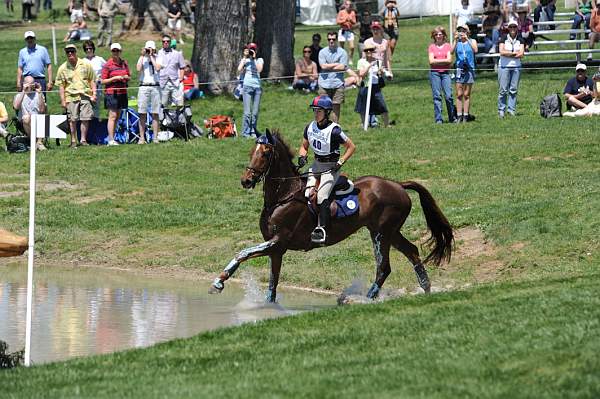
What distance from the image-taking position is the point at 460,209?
22.3 m

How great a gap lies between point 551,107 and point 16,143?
11.5 m

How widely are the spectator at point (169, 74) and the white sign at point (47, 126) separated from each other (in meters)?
15.0

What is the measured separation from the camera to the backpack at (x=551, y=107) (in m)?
29.6

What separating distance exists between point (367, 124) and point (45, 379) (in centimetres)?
1838

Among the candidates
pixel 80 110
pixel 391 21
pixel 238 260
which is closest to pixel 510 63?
pixel 80 110

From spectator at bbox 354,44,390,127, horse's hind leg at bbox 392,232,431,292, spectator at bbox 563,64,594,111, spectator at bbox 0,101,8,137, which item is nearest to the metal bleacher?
spectator at bbox 563,64,594,111

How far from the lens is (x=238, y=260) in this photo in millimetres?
17125

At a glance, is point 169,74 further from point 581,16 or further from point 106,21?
point 106,21

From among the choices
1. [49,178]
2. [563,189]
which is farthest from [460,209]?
[49,178]

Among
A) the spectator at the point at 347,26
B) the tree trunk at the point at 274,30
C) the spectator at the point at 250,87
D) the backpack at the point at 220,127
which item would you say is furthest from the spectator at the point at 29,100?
the spectator at the point at 347,26

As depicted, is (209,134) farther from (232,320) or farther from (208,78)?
(232,320)

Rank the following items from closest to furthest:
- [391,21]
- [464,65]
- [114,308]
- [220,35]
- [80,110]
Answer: [114,308] < [80,110] < [464,65] < [220,35] < [391,21]

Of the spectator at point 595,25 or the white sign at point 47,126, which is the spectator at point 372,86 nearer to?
the spectator at point 595,25

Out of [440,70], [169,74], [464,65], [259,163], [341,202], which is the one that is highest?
[464,65]
